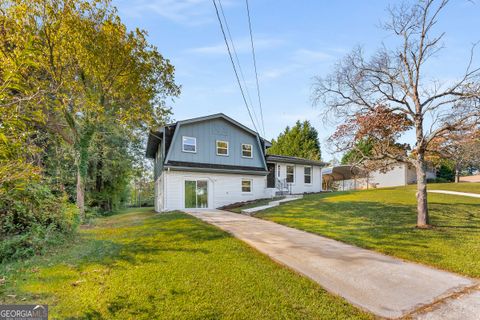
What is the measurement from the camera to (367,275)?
491 centimetres

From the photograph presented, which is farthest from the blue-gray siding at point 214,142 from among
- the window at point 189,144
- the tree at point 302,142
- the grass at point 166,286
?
the tree at point 302,142

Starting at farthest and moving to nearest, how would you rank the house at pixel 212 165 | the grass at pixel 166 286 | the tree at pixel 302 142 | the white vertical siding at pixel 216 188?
the tree at pixel 302 142 → the house at pixel 212 165 → the white vertical siding at pixel 216 188 → the grass at pixel 166 286

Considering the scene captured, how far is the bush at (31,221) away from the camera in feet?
18.7

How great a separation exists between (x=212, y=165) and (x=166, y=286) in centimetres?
1292

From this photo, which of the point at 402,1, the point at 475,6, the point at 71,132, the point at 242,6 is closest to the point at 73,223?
the point at 71,132

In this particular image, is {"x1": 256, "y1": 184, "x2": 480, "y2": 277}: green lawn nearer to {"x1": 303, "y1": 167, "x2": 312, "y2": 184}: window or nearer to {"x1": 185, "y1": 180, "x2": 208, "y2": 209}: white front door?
{"x1": 185, "y1": 180, "x2": 208, "y2": 209}: white front door

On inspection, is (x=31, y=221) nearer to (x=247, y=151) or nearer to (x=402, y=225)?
(x=402, y=225)

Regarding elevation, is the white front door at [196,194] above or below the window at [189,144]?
below

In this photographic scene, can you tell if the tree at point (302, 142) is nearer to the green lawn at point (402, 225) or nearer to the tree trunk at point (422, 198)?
the green lawn at point (402, 225)

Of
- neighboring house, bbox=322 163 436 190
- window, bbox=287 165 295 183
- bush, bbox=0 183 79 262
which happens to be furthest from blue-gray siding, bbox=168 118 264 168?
neighboring house, bbox=322 163 436 190

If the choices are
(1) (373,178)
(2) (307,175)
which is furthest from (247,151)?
(1) (373,178)

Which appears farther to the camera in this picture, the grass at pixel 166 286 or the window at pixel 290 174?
the window at pixel 290 174

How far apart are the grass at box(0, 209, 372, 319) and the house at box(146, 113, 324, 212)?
9542 millimetres

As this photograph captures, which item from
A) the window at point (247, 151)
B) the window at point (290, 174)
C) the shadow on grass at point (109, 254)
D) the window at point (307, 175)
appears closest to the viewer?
the shadow on grass at point (109, 254)
